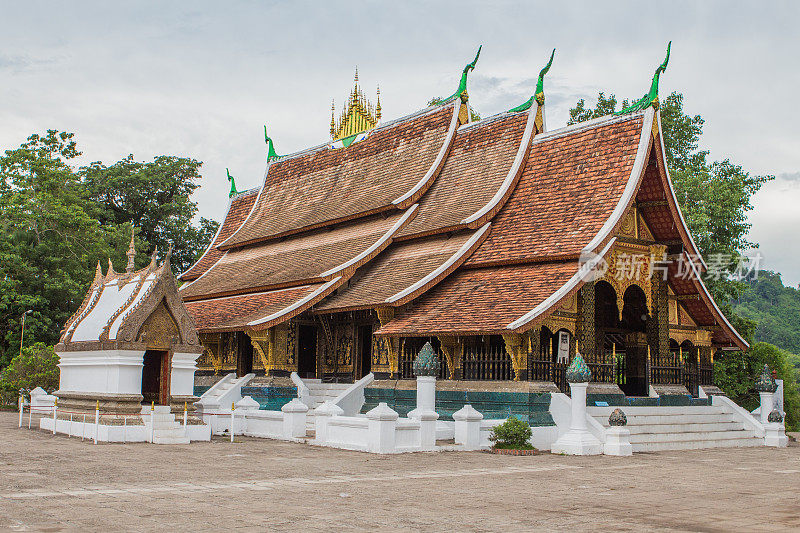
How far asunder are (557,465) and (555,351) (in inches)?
244

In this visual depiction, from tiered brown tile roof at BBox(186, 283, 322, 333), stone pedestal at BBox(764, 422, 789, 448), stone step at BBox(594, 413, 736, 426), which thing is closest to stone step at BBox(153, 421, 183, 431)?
tiered brown tile roof at BBox(186, 283, 322, 333)

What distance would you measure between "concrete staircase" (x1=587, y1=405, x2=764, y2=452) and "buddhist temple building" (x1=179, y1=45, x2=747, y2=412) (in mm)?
768

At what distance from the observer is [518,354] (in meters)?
14.7

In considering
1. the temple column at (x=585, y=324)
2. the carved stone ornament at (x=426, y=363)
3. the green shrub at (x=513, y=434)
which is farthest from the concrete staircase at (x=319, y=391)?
the green shrub at (x=513, y=434)

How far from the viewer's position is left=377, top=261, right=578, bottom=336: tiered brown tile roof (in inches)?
580

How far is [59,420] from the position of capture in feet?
50.4

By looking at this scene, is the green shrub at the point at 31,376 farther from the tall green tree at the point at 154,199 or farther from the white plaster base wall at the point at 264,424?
the tall green tree at the point at 154,199

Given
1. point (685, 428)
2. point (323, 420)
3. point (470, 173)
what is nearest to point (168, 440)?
point (323, 420)

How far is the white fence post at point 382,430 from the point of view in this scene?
1264 centimetres

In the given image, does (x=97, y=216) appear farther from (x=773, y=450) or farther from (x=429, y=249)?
(x=773, y=450)

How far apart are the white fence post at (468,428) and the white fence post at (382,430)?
1255mm

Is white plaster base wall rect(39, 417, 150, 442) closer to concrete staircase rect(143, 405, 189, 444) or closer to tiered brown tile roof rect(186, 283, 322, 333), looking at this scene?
concrete staircase rect(143, 405, 189, 444)

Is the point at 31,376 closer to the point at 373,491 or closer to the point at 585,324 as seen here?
the point at 585,324

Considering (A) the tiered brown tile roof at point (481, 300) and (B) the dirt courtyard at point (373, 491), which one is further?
(A) the tiered brown tile roof at point (481, 300)
